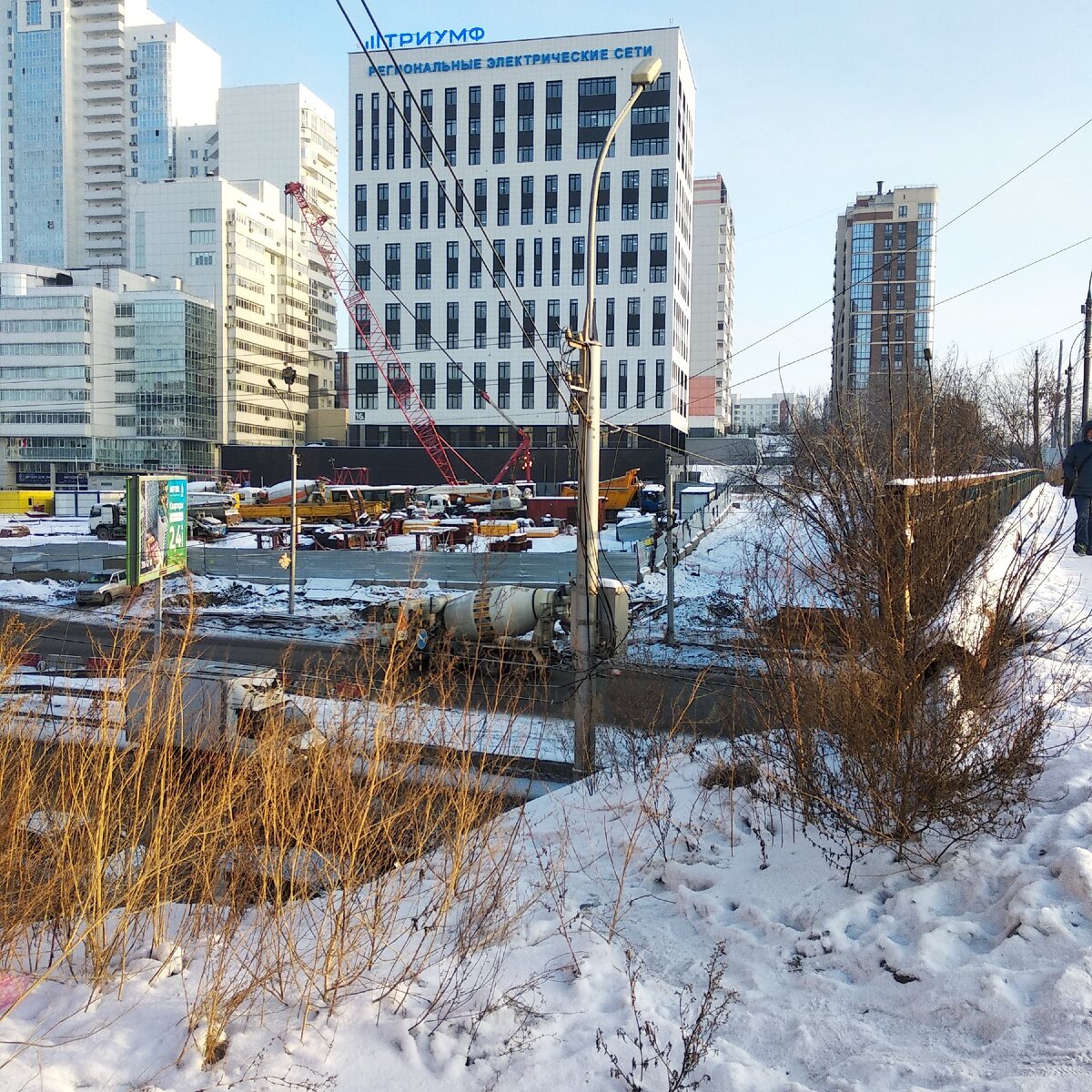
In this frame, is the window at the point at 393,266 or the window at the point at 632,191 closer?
the window at the point at 632,191

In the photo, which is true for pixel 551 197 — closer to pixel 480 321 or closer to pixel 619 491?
pixel 480 321

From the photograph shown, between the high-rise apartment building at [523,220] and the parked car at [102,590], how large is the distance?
152ft

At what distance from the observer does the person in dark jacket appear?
555 inches

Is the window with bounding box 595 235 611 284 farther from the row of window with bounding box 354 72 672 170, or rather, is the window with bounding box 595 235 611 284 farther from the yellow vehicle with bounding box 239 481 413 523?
the yellow vehicle with bounding box 239 481 413 523

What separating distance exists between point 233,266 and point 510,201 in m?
50.6

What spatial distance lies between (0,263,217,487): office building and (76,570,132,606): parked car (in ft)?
249

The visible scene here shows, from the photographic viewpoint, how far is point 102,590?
89.0 ft

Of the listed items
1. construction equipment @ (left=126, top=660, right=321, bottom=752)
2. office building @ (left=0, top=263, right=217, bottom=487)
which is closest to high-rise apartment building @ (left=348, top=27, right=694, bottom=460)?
office building @ (left=0, top=263, right=217, bottom=487)

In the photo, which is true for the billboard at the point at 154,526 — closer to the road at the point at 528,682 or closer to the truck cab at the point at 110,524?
the road at the point at 528,682

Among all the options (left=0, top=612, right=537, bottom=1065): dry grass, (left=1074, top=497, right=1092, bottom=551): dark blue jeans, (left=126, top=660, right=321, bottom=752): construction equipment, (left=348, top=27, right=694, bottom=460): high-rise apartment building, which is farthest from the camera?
(left=348, top=27, right=694, bottom=460): high-rise apartment building

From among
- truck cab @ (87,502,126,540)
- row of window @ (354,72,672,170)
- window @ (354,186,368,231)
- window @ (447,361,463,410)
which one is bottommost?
truck cab @ (87,502,126,540)

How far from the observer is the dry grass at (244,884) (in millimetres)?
5285

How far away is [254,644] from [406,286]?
5941 centimetres

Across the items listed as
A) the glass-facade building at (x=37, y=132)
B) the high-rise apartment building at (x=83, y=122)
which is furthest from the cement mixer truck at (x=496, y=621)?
the glass-facade building at (x=37, y=132)
